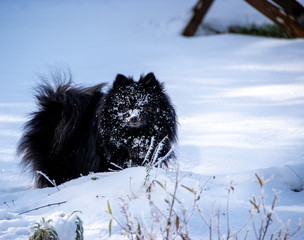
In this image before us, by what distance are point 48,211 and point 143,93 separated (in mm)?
1550

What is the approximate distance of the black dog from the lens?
332 cm

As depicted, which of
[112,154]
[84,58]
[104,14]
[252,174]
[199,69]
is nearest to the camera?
[252,174]

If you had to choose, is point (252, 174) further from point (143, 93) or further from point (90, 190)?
point (143, 93)

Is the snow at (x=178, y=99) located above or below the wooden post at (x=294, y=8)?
below

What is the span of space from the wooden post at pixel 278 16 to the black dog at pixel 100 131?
4111 mm

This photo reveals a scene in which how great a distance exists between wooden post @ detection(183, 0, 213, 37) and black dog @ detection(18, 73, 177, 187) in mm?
5056

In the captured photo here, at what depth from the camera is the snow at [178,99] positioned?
207cm

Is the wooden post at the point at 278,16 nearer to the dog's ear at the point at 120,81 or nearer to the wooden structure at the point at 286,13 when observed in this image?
the wooden structure at the point at 286,13

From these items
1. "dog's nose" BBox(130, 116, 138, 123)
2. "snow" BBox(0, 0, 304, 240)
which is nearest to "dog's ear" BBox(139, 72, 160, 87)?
"dog's nose" BBox(130, 116, 138, 123)

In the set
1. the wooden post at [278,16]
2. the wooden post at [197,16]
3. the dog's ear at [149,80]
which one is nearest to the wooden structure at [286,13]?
the wooden post at [278,16]

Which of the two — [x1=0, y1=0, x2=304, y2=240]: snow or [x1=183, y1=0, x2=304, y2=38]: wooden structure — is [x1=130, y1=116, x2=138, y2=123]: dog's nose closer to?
[x1=0, y1=0, x2=304, y2=240]: snow

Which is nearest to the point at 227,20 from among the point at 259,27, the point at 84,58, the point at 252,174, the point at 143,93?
the point at 259,27

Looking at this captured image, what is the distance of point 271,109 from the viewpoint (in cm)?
477

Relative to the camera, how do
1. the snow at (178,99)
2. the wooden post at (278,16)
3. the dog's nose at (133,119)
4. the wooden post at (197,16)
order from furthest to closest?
1. the wooden post at (197,16)
2. the wooden post at (278,16)
3. the dog's nose at (133,119)
4. the snow at (178,99)
